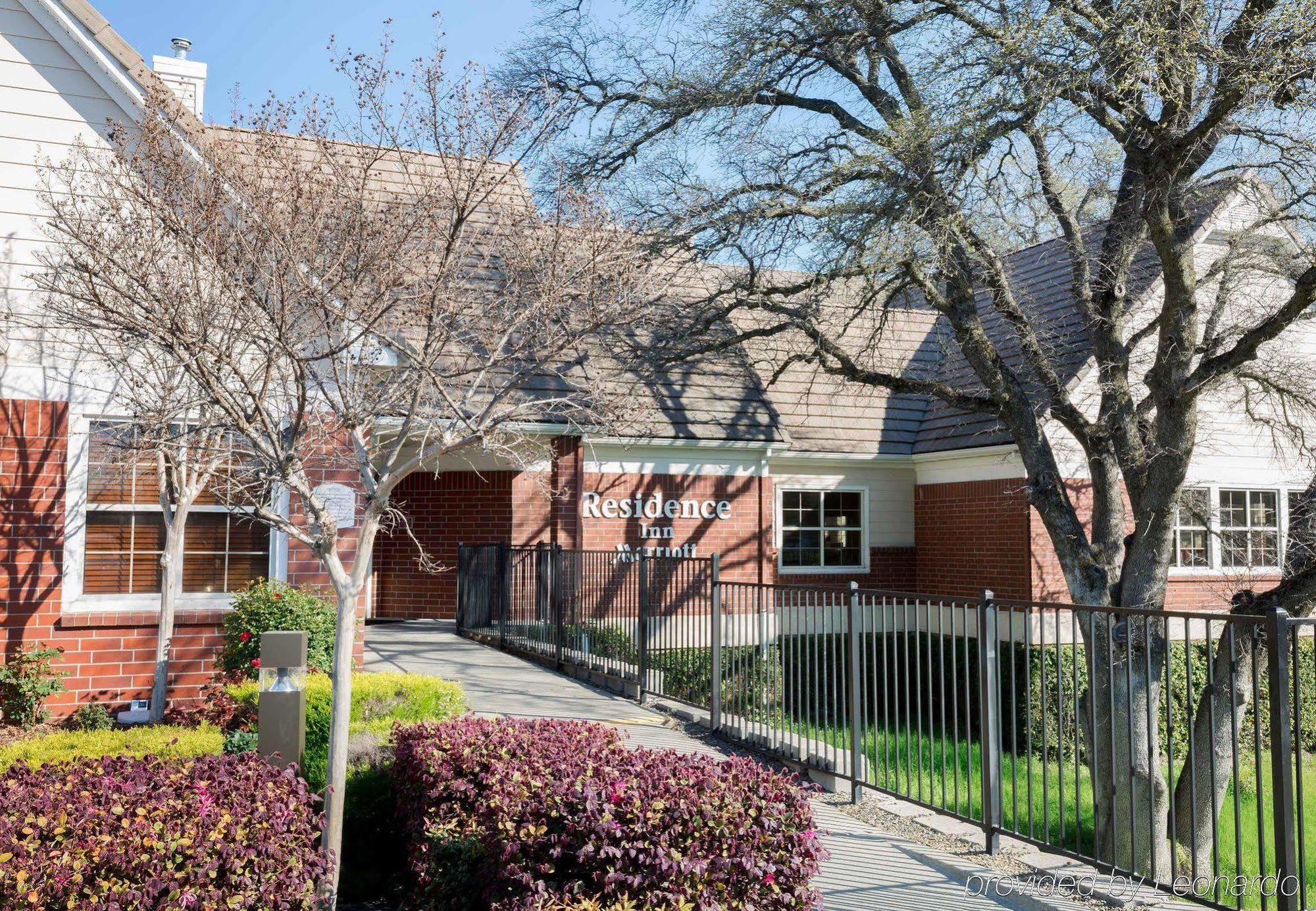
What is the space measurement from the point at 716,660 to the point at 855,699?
223cm

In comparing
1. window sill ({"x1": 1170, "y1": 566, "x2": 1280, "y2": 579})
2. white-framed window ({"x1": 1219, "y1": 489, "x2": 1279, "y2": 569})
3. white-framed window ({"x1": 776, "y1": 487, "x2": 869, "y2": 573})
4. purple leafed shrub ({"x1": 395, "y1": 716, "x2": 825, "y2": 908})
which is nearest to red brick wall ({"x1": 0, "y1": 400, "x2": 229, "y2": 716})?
purple leafed shrub ({"x1": 395, "y1": 716, "x2": 825, "y2": 908})

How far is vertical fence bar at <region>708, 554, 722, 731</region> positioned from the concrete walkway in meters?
0.32

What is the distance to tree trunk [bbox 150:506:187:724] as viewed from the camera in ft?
31.2

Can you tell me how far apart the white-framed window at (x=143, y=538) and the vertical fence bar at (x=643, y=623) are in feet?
12.7

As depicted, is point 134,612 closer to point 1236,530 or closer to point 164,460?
point 164,460

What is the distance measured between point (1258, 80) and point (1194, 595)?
11.1 metres

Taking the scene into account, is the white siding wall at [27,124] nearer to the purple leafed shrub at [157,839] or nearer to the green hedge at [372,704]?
the green hedge at [372,704]

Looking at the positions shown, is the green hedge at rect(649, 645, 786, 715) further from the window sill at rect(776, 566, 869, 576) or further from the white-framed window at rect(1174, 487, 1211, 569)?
the white-framed window at rect(1174, 487, 1211, 569)

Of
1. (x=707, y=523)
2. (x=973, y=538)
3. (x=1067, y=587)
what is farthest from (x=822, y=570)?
(x=1067, y=587)

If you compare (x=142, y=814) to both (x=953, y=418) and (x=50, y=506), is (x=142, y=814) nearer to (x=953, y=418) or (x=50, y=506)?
(x=50, y=506)

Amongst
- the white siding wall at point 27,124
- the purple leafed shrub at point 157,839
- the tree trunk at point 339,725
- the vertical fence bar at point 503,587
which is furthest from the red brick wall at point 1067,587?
the white siding wall at point 27,124

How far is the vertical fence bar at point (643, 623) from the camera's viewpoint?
36.9ft

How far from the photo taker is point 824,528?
1920 cm

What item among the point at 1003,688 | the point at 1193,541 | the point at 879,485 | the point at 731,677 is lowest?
the point at 1003,688
